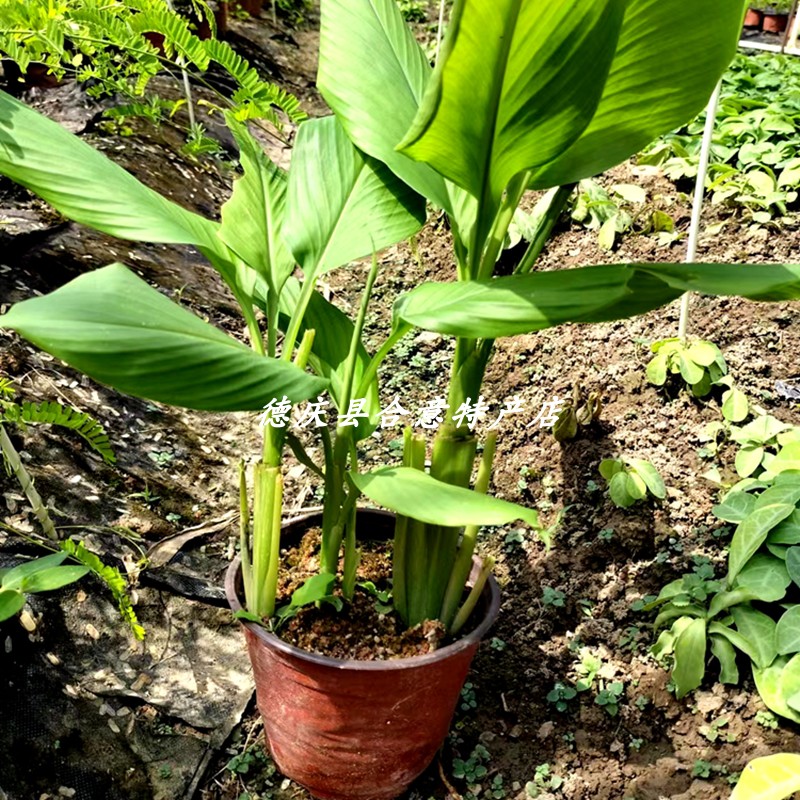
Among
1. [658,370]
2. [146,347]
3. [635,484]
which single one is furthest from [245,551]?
[658,370]

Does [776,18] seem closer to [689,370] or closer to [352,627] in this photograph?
[689,370]

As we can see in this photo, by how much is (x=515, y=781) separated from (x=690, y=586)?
489mm

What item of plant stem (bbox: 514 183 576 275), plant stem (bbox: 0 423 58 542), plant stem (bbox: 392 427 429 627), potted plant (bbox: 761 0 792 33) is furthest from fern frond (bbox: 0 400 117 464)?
potted plant (bbox: 761 0 792 33)

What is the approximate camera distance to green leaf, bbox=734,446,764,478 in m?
1.73

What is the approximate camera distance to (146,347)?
87cm

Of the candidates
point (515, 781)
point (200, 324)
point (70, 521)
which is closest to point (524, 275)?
point (200, 324)

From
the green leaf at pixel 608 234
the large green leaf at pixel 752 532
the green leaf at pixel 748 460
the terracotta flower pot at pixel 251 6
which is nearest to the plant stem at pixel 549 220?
the large green leaf at pixel 752 532

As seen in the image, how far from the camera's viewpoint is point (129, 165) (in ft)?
9.50

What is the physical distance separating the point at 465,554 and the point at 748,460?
28.6 inches

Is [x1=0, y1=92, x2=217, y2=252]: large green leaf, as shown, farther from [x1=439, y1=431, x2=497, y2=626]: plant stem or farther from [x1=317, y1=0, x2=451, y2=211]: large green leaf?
[x1=439, y1=431, x2=497, y2=626]: plant stem

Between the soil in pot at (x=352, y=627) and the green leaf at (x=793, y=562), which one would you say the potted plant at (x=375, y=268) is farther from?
the green leaf at (x=793, y=562)

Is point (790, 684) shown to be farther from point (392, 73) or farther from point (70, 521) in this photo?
point (70, 521)

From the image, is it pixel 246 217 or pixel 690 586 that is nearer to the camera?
pixel 246 217

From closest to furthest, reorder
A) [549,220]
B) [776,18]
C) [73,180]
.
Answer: [73,180]
[549,220]
[776,18]
